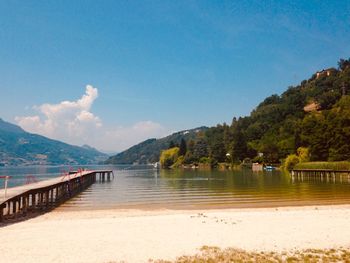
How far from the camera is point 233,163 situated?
150 m

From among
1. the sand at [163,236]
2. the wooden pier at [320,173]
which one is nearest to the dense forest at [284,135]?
the wooden pier at [320,173]

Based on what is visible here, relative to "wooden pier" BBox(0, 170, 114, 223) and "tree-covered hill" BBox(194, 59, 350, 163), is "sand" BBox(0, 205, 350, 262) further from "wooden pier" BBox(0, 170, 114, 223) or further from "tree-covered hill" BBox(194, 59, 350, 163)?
"tree-covered hill" BBox(194, 59, 350, 163)

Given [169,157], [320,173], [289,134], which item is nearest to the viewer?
[320,173]

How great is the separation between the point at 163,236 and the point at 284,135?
134815mm

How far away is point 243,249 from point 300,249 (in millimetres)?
2164

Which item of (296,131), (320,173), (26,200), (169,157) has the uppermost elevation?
(296,131)

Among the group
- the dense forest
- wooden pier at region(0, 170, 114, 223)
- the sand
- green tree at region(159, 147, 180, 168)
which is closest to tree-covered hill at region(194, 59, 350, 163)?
the dense forest

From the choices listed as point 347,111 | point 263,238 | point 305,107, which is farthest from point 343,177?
point 305,107

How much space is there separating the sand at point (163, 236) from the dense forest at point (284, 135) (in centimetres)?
6284

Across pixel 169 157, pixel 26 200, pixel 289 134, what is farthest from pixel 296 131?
pixel 26 200

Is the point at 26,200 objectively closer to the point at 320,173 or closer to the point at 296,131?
Result: the point at 320,173

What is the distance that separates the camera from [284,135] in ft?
466

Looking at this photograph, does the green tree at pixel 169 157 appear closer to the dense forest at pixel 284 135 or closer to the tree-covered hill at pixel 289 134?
the dense forest at pixel 284 135

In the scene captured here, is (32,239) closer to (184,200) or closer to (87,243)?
(87,243)
